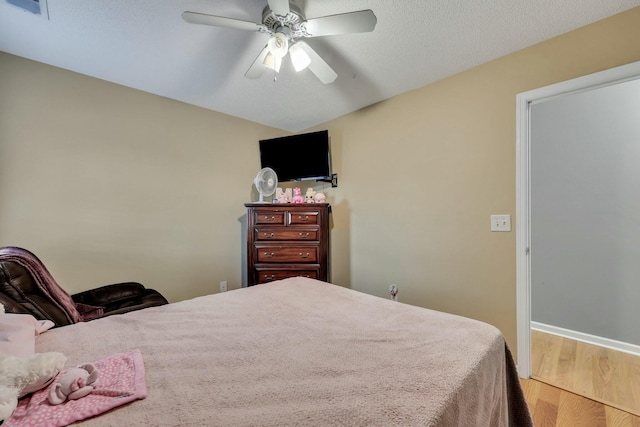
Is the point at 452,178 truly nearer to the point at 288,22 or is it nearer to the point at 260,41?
the point at 288,22

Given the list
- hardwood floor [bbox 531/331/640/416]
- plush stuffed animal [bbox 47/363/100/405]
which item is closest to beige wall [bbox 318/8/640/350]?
hardwood floor [bbox 531/331/640/416]

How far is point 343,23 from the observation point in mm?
1408

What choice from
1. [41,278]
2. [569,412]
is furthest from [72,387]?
[569,412]

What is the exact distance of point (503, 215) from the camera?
2010 millimetres

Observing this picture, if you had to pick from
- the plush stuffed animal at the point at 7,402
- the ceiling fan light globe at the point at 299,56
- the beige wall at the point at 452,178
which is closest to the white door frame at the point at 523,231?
the beige wall at the point at 452,178

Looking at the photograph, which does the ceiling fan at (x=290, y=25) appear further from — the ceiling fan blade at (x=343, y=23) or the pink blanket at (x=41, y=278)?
the pink blanket at (x=41, y=278)

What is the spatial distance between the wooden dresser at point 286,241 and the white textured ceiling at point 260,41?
115 cm

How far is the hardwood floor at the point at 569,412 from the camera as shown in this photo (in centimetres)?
151

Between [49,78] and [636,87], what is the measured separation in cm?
Answer: 474

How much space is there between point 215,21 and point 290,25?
399 mm

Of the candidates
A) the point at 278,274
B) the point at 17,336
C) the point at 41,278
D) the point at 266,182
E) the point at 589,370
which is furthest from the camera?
the point at 266,182

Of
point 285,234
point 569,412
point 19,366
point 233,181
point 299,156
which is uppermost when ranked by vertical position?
point 299,156

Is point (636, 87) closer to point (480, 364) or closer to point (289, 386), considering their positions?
point (480, 364)

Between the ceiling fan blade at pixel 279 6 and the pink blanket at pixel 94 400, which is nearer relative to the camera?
the pink blanket at pixel 94 400
